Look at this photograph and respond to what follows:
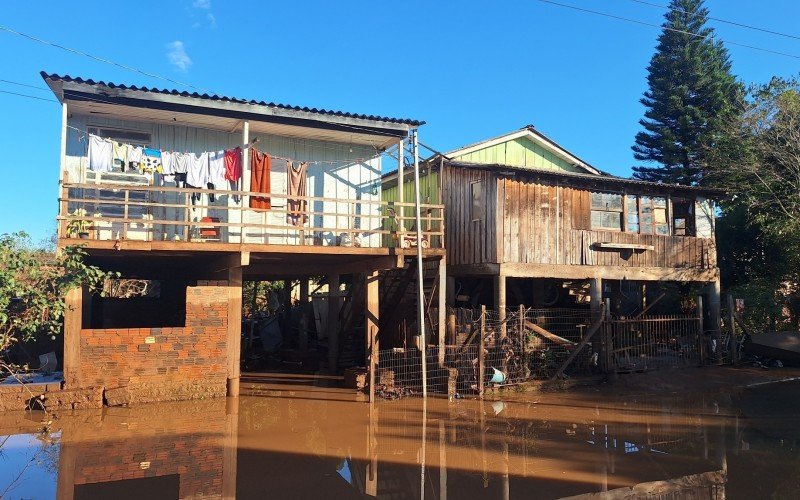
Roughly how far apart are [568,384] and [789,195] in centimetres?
1187

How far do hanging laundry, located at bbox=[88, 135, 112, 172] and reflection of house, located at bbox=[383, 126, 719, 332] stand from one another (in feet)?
26.6

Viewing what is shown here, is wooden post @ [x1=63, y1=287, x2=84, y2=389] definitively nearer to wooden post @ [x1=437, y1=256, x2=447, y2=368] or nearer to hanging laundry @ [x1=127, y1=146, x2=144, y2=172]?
hanging laundry @ [x1=127, y1=146, x2=144, y2=172]

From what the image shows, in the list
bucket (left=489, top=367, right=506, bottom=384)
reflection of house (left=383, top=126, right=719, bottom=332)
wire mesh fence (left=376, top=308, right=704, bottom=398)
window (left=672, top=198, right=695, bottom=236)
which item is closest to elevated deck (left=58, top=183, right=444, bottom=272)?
reflection of house (left=383, top=126, right=719, bottom=332)

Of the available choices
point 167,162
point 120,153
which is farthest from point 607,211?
point 120,153

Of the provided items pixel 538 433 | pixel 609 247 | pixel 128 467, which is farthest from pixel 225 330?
pixel 609 247

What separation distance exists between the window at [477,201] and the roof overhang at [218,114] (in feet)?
8.57

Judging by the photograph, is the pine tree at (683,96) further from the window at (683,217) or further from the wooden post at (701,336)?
the wooden post at (701,336)

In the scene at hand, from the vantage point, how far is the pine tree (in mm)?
31109

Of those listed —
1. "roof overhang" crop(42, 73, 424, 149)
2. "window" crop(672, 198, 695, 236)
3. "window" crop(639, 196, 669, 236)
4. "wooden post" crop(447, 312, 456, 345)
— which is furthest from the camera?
"window" crop(672, 198, 695, 236)

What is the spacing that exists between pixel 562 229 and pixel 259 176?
319 inches

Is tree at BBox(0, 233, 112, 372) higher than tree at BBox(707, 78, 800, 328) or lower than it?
lower

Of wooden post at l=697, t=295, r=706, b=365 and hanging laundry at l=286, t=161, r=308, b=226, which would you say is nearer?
hanging laundry at l=286, t=161, r=308, b=226

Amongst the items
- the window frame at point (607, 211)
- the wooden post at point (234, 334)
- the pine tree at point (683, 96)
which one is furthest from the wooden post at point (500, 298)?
the pine tree at point (683, 96)

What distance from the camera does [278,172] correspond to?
14.1 meters
